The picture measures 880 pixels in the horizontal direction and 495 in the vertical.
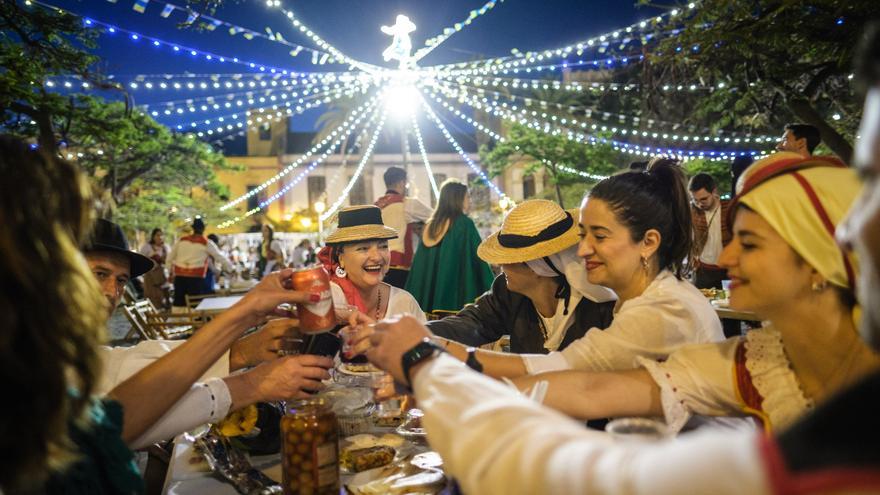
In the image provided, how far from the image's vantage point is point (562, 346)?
304 centimetres

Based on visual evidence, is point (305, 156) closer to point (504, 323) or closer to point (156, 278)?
point (156, 278)

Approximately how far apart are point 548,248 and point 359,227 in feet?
4.58

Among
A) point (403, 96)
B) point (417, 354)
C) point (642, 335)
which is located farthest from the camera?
point (403, 96)

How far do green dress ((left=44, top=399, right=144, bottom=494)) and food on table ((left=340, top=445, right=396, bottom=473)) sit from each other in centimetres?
70

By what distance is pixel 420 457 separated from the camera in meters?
2.06

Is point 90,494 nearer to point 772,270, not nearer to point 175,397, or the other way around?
point 175,397

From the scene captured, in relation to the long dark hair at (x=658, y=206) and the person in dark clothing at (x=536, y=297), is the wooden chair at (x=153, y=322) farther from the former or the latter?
the long dark hair at (x=658, y=206)

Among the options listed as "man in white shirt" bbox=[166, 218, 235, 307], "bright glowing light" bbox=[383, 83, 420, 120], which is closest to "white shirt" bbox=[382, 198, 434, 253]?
"man in white shirt" bbox=[166, 218, 235, 307]

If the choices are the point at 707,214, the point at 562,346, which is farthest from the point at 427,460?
the point at 707,214

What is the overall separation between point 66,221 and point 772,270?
5.51 ft

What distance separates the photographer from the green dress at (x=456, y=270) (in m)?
5.88

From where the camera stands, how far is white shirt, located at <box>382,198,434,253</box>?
6680mm

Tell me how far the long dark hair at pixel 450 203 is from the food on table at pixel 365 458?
3924 mm

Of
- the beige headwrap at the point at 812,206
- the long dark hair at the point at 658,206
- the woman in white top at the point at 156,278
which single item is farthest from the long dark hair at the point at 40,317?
the woman in white top at the point at 156,278
